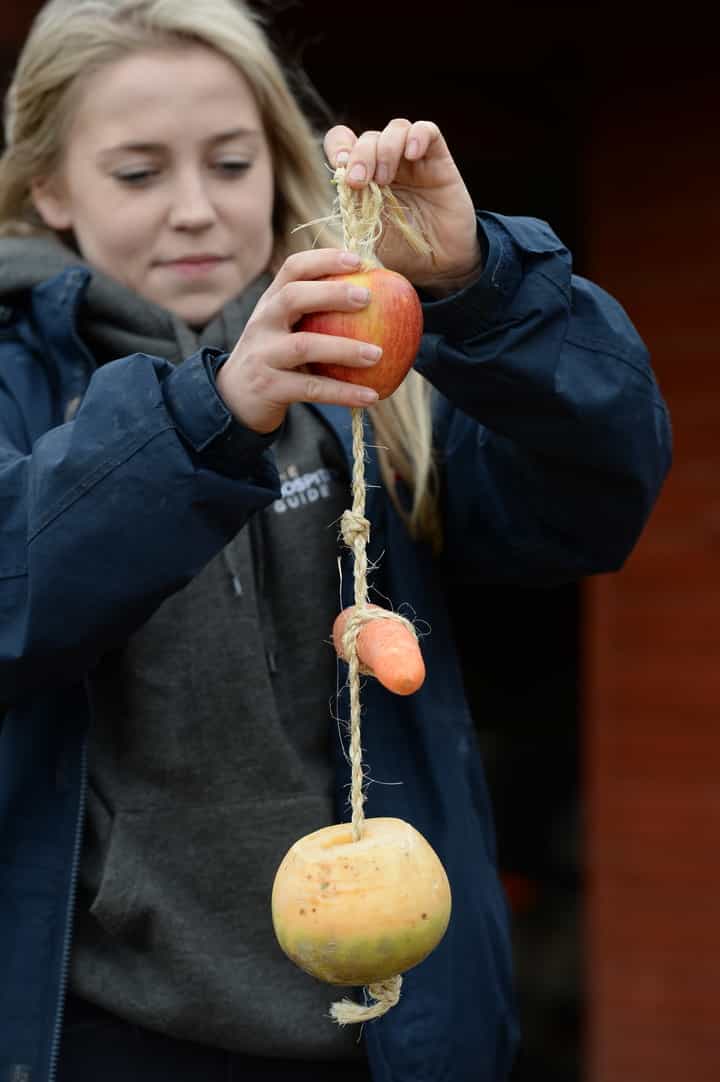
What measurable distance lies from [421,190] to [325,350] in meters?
0.23

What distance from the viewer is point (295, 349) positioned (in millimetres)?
1165

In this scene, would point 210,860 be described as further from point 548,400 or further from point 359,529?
point 548,400

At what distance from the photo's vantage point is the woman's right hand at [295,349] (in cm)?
115

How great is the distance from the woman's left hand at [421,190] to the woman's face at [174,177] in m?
0.37

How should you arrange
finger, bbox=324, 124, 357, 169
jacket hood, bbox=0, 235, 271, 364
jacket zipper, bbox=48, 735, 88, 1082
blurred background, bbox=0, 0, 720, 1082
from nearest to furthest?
1. finger, bbox=324, 124, 357, 169
2. jacket zipper, bbox=48, 735, 88, 1082
3. jacket hood, bbox=0, 235, 271, 364
4. blurred background, bbox=0, 0, 720, 1082

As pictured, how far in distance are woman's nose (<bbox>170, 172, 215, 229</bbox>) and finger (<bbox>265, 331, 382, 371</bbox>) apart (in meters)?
0.50

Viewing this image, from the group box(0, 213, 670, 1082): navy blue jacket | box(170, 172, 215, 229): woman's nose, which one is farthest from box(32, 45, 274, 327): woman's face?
box(0, 213, 670, 1082): navy blue jacket

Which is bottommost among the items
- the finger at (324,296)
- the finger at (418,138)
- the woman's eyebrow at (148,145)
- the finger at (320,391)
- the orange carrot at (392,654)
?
the orange carrot at (392,654)

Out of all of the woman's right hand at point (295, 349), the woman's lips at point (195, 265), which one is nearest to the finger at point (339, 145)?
the woman's right hand at point (295, 349)

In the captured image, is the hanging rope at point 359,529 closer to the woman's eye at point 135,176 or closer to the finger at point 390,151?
the finger at point 390,151

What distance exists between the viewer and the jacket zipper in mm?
1425

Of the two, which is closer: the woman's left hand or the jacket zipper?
the woman's left hand

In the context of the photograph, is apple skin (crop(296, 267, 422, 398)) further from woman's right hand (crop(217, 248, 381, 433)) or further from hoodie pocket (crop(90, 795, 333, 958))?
Answer: hoodie pocket (crop(90, 795, 333, 958))

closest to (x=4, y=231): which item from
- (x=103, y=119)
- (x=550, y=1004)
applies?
(x=103, y=119)
